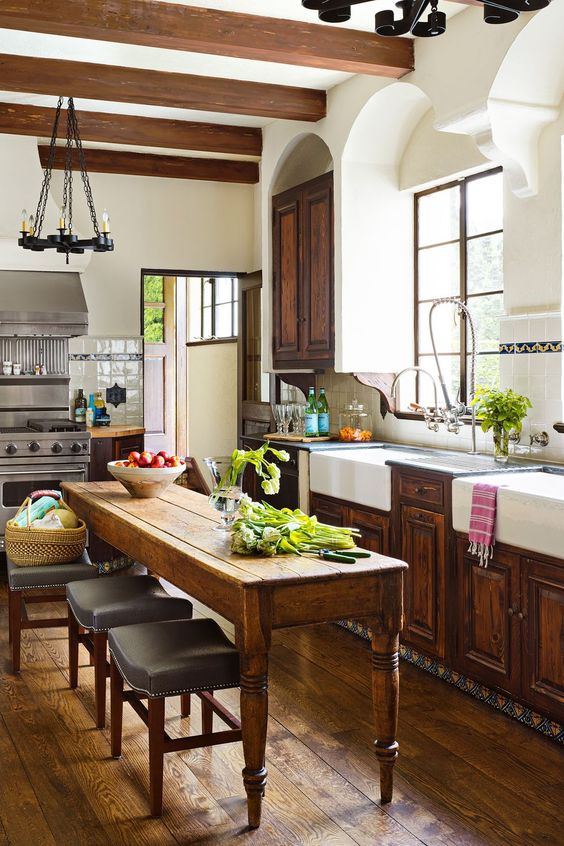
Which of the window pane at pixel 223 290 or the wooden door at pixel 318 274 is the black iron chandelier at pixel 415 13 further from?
the window pane at pixel 223 290

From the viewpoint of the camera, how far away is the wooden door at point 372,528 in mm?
4785

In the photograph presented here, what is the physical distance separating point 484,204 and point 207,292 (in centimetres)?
485

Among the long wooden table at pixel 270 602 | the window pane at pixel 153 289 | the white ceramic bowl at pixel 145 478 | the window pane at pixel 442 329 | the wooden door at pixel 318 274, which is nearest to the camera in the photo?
the long wooden table at pixel 270 602

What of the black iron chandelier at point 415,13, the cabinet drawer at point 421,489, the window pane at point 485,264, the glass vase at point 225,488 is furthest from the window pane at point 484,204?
the glass vase at point 225,488

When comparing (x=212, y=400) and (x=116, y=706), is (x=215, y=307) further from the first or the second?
(x=116, y=706)

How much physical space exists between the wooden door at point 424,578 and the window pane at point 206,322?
557 centimetres

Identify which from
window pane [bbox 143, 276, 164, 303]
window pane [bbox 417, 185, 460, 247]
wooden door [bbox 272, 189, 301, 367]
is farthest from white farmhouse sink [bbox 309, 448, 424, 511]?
Answer: window pane [bbox 143, 276, 164, 303]

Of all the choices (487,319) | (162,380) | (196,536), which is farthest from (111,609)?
(162,380)

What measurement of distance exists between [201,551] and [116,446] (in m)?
4.08

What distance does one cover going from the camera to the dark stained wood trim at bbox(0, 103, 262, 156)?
6.42 m

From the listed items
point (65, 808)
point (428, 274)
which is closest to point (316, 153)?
point (428, 274)

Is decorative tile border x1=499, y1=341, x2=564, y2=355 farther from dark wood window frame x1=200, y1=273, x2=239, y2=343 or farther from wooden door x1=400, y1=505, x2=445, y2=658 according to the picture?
dark wood window frame x1=200, y1=273, x2=239, y2=343

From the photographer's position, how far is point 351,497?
5.10 meters

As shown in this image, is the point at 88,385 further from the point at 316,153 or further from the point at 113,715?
the point at 113,715
